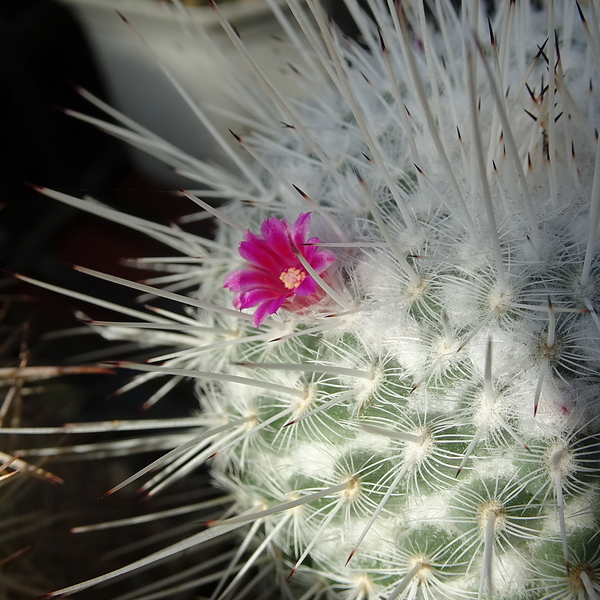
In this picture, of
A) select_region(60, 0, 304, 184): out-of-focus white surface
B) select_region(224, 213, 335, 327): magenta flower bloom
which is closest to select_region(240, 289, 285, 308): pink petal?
select_region(224, 213, 335, 327): magenta flower bloom

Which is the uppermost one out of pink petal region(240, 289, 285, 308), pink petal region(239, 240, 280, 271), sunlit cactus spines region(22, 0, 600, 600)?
pink petal region(239, 240, 280, 271)

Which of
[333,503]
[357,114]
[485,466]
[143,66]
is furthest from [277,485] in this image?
[143,66]

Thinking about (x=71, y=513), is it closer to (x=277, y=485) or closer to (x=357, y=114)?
(x=277, y=485)

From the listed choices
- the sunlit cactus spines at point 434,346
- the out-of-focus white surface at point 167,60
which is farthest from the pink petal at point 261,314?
the out-of-focus white surface at point 167,60

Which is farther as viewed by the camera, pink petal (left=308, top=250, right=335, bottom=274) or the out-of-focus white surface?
the out-of-focus white surface

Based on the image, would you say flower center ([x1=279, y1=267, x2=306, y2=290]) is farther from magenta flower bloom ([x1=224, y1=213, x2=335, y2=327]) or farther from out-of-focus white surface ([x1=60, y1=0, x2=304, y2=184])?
out-of-focus white surface ([x1=60, y1=0, x2=304, y2=184])

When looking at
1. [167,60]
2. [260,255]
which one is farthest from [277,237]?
[167,60]

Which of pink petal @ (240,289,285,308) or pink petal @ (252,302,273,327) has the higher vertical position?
pink petal @ (240,289,285,308)

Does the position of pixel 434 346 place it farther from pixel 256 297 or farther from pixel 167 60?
pixel 167 60
